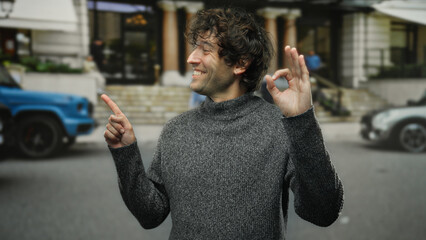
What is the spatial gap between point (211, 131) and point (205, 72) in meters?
0.22

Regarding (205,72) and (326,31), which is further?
(326,31)

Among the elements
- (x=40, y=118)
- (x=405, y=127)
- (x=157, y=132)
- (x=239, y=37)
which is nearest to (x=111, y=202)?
(x=40, y=118)

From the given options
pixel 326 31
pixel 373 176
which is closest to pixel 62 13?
pixel 373 176

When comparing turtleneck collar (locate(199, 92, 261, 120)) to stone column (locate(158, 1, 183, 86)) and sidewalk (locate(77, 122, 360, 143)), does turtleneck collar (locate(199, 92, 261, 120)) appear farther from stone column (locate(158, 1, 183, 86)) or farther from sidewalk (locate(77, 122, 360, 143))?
stone column (locate(158, 1, 183, 86))

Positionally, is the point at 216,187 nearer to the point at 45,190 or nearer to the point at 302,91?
Answer: the point at 302,91

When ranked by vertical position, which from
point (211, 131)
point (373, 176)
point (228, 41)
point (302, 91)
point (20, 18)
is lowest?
point (373, 176)

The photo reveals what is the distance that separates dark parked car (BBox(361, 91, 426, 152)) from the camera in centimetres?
802

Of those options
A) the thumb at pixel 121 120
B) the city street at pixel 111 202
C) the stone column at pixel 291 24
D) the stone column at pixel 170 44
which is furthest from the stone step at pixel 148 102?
the thumb at pixel 121 120

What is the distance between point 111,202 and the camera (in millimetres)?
4793

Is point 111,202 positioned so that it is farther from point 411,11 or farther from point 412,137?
point 412,137

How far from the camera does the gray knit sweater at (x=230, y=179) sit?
141 cm

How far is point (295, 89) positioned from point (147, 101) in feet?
37.0

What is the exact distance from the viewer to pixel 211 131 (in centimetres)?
151

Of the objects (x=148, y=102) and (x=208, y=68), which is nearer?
(x=208, y=68)
